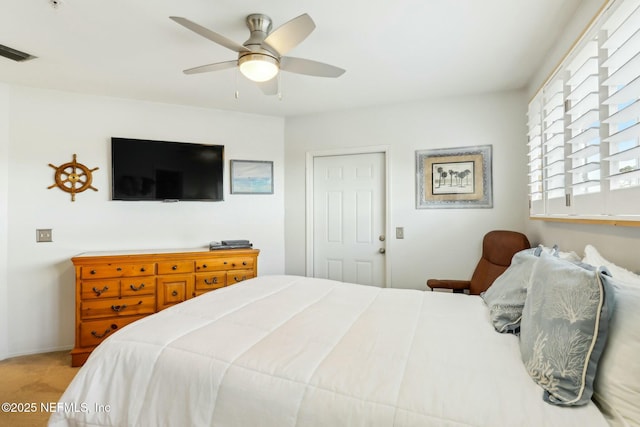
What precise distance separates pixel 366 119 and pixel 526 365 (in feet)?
9.26

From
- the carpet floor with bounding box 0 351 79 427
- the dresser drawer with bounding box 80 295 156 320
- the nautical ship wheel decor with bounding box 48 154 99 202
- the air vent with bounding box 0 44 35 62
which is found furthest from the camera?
the nautical ship wheel decor with bounding box 48 154 99 202

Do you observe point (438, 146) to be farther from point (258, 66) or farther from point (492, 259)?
point (258, 66)

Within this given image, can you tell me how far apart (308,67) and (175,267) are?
2.18m

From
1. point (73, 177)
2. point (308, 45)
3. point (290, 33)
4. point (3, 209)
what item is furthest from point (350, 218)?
point (3, 209)

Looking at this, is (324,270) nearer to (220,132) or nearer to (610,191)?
(220,132)

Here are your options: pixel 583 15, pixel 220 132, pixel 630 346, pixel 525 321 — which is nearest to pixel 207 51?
pixel 220 132

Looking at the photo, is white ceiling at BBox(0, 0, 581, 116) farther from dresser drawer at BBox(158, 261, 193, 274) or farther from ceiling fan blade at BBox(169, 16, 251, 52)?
dresser drawer at BBox(158, 261, 193, 274)

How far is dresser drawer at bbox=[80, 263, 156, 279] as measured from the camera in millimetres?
2590

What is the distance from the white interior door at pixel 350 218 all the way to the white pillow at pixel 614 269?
1.98 metres

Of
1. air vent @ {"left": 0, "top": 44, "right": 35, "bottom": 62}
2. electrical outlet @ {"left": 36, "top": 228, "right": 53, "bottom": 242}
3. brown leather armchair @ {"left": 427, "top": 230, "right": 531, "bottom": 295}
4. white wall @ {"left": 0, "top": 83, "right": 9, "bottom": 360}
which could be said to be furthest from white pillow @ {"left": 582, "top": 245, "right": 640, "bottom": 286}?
white wall @ {"left": 0, "top": 83, "right": 9, "bottom": 360}

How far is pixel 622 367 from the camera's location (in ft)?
2.53

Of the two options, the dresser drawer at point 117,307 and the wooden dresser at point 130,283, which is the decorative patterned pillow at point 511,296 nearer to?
the wooden dresser at point 130,283

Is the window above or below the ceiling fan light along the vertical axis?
below

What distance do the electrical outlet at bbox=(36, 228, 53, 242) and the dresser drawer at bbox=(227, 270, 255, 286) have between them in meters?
1.72
